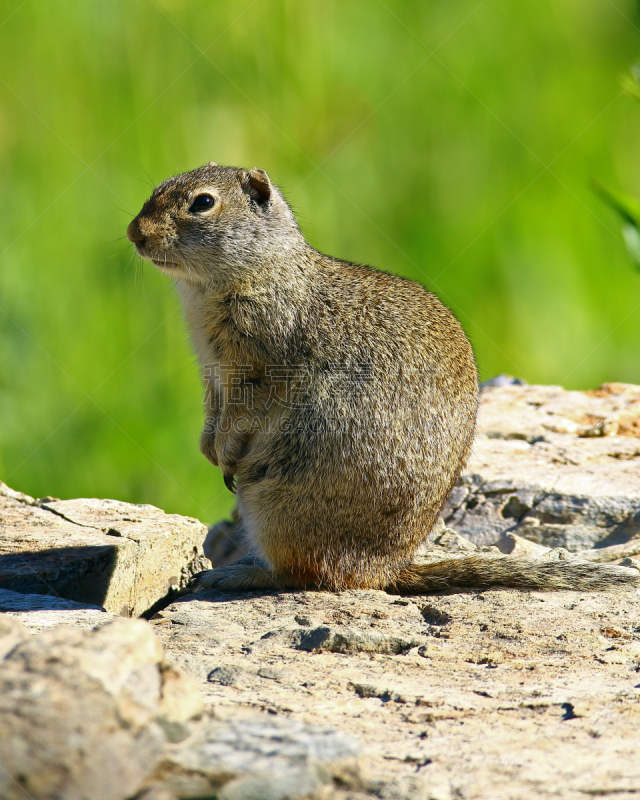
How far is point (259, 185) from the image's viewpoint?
4457 millimetres

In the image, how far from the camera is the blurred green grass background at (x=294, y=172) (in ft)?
18.6

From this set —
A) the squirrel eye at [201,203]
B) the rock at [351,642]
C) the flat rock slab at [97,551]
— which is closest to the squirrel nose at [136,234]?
the squirrel eye at [201,203]

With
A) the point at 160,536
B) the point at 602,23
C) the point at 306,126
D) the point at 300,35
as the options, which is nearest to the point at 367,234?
the point at 306,126

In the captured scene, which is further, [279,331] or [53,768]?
[279,331]

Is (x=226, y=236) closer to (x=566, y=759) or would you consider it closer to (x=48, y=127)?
(x=48, y=127)

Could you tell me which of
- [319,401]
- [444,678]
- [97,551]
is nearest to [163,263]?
[319,401]

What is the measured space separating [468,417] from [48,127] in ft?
11.2

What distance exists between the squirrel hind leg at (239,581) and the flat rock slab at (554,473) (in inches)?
44.3

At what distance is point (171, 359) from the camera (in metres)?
5.87

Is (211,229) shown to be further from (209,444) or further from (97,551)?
(97,551)

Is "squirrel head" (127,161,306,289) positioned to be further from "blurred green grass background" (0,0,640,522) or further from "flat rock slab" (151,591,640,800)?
"flat rock slab" (151,591,640,800)

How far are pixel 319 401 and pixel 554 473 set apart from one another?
1.55 metres

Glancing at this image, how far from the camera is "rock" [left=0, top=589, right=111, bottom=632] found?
10.0ft

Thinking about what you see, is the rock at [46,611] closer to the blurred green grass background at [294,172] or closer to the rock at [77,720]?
the rock at [77,720]
